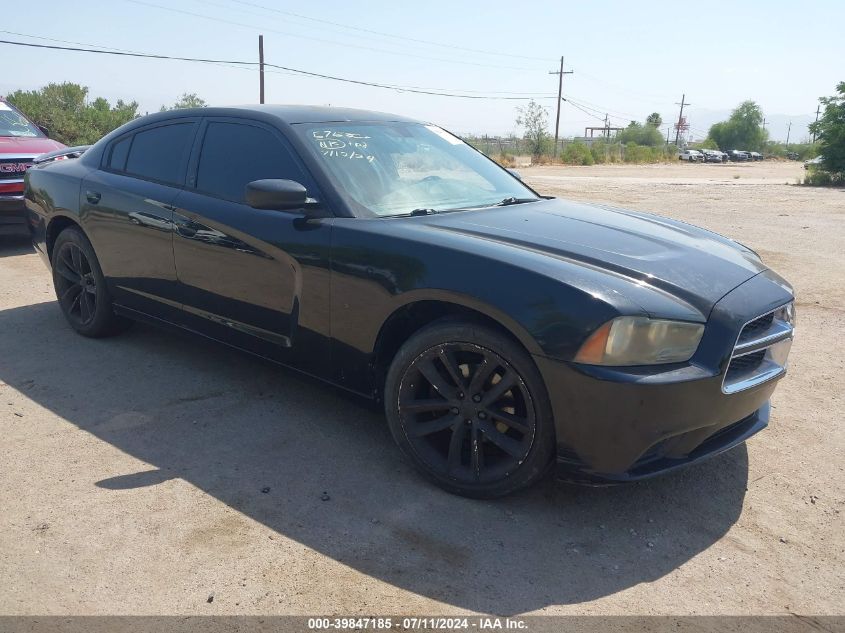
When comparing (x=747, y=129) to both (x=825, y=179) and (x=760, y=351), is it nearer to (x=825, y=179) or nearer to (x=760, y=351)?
(x=825, y=179)

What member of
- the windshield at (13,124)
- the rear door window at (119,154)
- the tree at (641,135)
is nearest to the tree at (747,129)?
the tree at (641,135)

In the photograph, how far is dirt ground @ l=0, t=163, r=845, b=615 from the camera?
2490 millimetres

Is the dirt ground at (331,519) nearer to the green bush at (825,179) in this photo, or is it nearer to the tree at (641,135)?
the green bush at (825,179)

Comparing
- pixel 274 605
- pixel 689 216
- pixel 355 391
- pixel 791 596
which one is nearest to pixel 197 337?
pixel 355 391

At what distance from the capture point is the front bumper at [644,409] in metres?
2.64

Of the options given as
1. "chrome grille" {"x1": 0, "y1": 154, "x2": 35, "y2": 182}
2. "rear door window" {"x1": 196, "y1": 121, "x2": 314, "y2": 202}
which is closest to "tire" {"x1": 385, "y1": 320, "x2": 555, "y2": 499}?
"rear door window" {"x1": 196, "y1": 121, "x2": 314, "y2": 202}

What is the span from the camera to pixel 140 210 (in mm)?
4359

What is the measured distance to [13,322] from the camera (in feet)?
18.2

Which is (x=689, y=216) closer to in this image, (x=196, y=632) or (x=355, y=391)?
(x=355, y=391)

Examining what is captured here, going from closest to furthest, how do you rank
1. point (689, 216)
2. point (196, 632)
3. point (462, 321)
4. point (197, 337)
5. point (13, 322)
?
1. point (196, 632)
2. point (462, 321)
3. point (197, 337)
4. point (13, 322)
5. point (689, 216)

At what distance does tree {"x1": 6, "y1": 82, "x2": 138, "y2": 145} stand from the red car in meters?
26.1

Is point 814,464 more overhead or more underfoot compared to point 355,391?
more underfoot

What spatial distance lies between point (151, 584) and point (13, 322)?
12.5 ft

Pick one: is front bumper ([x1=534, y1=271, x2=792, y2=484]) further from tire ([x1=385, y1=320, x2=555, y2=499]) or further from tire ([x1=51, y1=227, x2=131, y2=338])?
tire ([x1=51, y1=227, x2=131, y2=338])
